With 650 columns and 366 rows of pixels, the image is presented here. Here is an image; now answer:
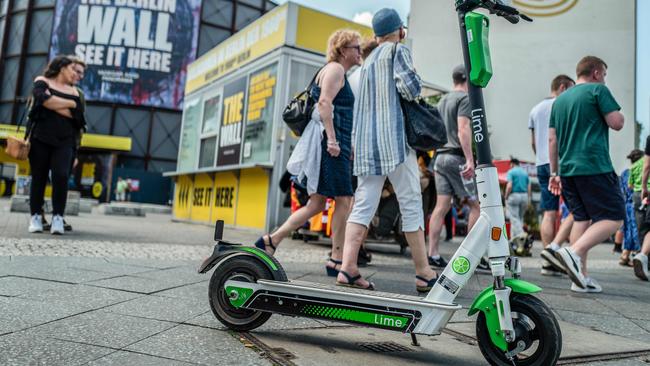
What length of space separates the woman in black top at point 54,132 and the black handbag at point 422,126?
396cm

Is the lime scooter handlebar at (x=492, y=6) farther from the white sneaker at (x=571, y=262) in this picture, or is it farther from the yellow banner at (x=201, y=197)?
the yellow banner at (x=201, y=197)

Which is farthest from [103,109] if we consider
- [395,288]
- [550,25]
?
[395,288]

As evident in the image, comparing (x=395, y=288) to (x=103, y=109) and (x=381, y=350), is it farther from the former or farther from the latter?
(x=103, y=109)

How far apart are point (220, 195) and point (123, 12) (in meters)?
28.7

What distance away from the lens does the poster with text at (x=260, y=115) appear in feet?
27.6

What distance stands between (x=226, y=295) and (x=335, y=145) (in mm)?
1613

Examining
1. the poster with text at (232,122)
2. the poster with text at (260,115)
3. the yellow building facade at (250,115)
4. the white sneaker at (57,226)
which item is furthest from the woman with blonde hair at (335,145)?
the poster with text at (232,122)

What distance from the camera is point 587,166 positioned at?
3863 mm

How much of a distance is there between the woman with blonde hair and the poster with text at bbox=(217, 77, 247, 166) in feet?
19.3

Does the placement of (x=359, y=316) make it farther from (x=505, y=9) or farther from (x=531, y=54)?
(x=531, y=54)

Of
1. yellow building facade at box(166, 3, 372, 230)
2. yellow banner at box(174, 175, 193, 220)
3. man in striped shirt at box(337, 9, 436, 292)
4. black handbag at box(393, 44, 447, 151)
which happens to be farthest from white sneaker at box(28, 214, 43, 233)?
yellow banner at box(174, 175, 193, 220)

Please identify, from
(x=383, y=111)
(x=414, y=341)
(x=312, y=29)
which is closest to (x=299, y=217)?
(x=383, y=111)

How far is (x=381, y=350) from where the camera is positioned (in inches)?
79.1

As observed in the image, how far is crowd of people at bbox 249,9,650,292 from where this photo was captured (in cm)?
324
